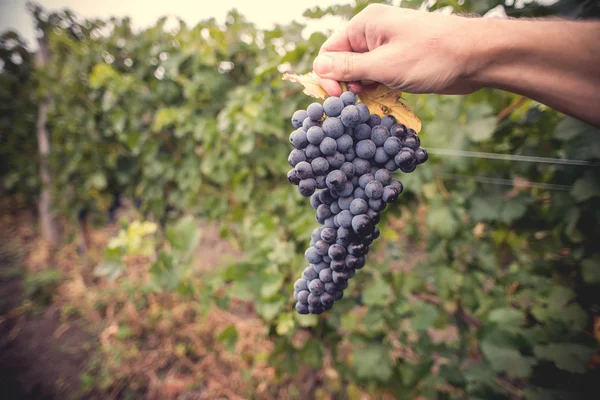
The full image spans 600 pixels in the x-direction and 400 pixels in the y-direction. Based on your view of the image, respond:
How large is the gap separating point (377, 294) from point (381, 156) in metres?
1.23

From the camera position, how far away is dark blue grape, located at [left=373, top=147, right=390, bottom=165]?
2.45 ft

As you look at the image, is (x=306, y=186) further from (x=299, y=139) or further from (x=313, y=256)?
(x=313, y=256)

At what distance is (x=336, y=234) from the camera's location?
834 millimetres

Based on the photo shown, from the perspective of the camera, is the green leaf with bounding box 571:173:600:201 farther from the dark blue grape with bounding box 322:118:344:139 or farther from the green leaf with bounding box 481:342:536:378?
the dark blue grape with bounding box 322:118:344:139

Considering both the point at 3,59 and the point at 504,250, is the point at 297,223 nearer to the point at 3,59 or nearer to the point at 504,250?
the point at 504,250

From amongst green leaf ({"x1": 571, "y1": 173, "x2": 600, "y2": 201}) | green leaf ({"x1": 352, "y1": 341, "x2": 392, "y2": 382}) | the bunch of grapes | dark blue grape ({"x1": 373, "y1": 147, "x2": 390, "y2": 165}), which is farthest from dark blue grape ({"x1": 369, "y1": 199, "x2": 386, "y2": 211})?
green leaf ({"x1": 352, "y1": 341, "x2": 392, "y2": 382})

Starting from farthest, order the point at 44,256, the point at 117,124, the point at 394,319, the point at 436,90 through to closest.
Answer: the point at 44,256 → the point at 117,124 → the point at 394,319 → the point at 436,90

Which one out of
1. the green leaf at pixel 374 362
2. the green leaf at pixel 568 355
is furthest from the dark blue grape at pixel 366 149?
the green leaf at pixel 374 362

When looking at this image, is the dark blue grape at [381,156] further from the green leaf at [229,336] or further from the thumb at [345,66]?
the green leaf at [229,336]

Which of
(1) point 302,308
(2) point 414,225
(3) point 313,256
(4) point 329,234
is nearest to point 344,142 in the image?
(4) point 329,234

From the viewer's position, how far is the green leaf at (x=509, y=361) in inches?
52.3

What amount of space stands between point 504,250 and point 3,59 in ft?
25.7

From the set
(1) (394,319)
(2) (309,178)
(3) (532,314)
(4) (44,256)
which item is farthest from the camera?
(4) (44,256)

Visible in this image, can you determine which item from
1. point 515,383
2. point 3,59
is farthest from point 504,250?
point 3,59
